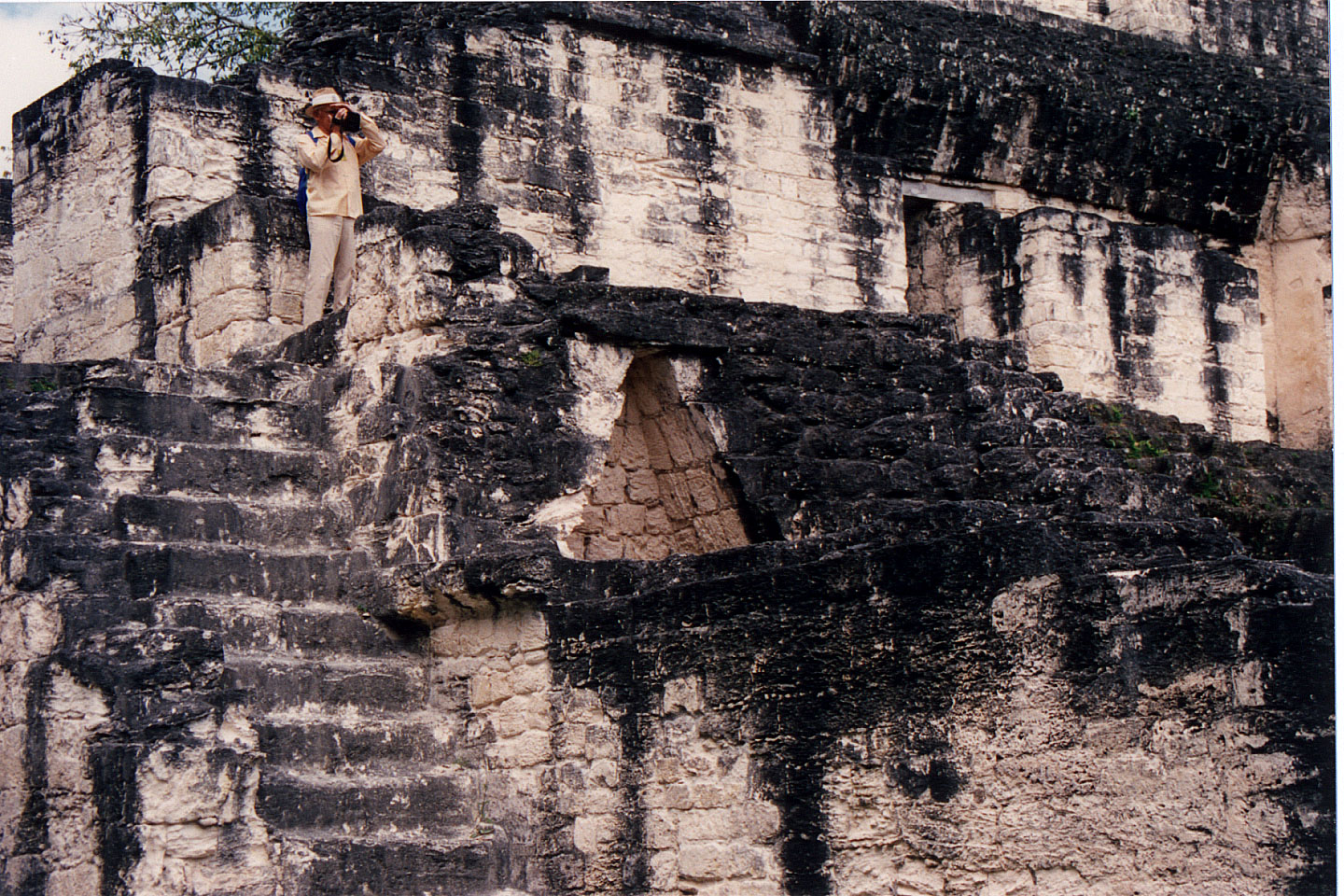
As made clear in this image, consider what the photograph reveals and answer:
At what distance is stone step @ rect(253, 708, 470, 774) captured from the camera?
360 inches

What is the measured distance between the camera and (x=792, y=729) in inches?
349

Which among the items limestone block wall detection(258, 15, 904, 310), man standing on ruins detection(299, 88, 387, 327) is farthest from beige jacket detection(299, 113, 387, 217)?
limestone block wall detection(258, 15, 904, 310)

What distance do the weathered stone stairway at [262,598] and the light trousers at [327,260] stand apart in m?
1.31

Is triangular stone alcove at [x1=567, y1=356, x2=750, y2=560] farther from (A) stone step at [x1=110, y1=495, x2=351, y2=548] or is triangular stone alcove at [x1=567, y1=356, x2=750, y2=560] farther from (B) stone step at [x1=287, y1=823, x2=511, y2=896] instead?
(B) stone step at [x1=287, y1=823, x2=511, y2=896]

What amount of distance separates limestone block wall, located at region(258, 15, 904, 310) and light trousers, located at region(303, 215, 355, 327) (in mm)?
873

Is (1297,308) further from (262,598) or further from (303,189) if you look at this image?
(262,598)

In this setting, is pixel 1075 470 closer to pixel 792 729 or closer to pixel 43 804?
pixel 792 729

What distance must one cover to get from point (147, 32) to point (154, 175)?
6.58 m

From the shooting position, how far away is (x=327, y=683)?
372 inches

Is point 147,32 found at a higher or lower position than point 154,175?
higher

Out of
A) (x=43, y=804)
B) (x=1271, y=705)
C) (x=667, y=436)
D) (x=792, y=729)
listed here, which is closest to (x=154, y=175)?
(x=667, y=436)

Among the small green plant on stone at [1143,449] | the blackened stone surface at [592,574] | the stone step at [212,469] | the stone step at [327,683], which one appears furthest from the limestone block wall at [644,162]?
the stone step at [327,683]

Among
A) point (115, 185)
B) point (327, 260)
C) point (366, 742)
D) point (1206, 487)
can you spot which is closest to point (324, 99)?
point (327, 260)

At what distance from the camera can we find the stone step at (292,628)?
30.9 feet
